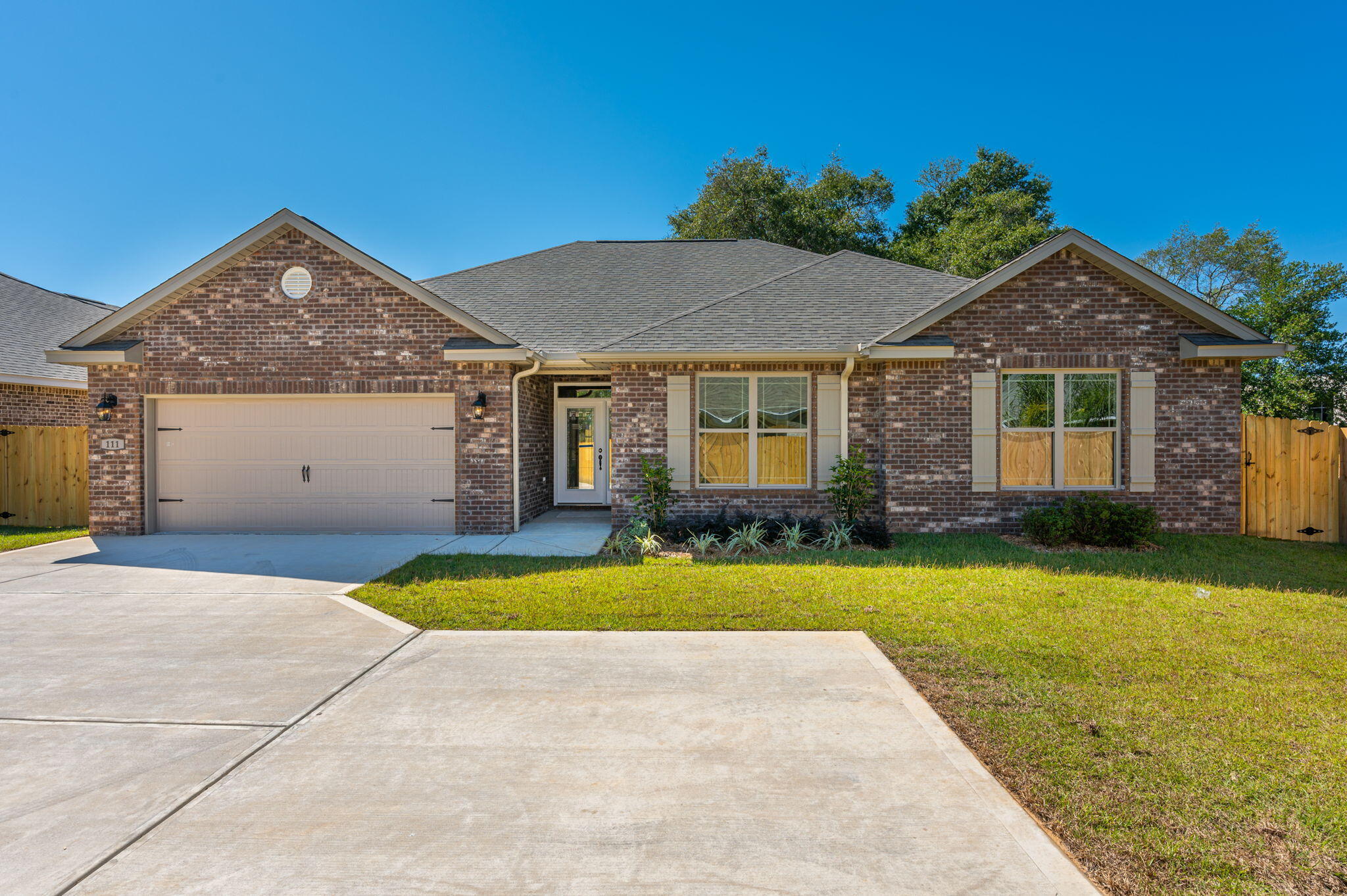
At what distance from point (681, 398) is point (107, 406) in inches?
353

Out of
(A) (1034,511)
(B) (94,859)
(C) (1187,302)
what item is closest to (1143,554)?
(A) (1034,511)

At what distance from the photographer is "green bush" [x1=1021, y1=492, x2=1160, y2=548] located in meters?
9.12

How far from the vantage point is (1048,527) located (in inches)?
363

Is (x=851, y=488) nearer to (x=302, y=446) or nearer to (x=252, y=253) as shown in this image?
(x=302, y=446)

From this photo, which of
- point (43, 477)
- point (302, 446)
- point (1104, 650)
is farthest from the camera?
point (43, 477)

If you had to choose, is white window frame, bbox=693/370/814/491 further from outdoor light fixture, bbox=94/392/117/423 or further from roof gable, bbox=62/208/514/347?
outdoor light fixture, bbox=94/392/117/423

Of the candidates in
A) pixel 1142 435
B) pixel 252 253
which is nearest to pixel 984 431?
pixel 1142 435

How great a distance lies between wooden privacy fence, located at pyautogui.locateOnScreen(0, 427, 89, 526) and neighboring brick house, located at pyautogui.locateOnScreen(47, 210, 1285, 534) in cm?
234

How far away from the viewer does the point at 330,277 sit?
10.3 metres

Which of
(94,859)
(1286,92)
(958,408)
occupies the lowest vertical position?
(94,859)

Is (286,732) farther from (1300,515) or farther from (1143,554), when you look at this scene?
(1300,515)

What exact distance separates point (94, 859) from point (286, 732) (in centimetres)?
112

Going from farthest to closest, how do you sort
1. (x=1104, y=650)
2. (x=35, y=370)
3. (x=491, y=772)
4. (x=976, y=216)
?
(x=976, y=216) < (x=35, y=370) < (x=1104, y=650) < (x=491, y=772)

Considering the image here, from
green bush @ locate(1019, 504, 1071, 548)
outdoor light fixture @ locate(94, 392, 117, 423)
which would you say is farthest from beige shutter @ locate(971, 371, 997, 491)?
outdoor light fixture @ locate(94, 392, 117, 423)
